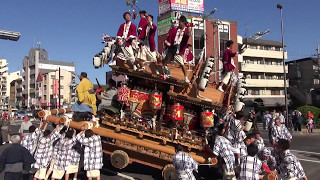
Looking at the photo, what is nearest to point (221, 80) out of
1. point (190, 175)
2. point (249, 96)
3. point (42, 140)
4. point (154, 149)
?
point (154, 149)

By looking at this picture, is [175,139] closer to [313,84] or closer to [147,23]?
[147,23]

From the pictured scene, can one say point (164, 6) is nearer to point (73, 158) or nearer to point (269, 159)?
point (73, 158)

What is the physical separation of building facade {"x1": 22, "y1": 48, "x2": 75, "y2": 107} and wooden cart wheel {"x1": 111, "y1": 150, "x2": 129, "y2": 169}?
246 feet

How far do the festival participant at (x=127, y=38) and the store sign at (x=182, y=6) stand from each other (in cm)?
3623

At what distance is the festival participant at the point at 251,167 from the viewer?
5.02m

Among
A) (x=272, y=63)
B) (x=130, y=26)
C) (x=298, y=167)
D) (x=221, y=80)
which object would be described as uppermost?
(x=272, y=63)

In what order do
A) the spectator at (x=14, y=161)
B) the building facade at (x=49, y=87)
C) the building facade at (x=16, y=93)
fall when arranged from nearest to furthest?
the spectator at (x=14, y=161), the building facade at (x=49, y=87), the building facade at (x=16, y=93)

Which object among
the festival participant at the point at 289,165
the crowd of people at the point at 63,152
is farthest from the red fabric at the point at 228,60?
the crowd of people at the point at 63,152

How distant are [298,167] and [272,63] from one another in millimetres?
54879

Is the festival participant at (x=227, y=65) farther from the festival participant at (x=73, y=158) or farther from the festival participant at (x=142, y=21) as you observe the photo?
the festival participant at (x=73, y=158)

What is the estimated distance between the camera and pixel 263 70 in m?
53.7

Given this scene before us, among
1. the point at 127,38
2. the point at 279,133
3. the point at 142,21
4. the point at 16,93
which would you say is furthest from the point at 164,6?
the point at 16,93

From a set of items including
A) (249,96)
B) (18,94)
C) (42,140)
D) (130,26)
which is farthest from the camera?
(18,94)

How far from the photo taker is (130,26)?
8.38 meters
